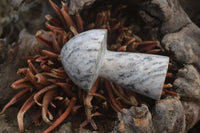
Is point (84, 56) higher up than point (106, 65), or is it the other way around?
point (84, 56)

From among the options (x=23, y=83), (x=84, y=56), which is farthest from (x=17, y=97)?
(x=84, y=56)

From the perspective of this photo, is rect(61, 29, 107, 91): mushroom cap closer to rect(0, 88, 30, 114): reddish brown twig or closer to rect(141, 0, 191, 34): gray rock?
rect(0, 88, 30, 114): reddish brown twig

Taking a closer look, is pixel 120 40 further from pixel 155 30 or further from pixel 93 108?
pixel 93 108

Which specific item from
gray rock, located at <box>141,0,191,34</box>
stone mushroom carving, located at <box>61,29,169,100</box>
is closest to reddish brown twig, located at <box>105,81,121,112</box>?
stone mushroom carving, located at <box>61,29,169,100</box>

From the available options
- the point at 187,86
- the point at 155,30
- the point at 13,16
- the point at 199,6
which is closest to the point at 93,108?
the point at 187,86

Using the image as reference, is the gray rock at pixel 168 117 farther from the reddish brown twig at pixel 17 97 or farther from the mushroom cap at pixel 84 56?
the reddish brown twig at pixel 17 97

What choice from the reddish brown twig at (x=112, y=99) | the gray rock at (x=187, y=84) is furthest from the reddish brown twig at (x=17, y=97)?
the gray rock at (x=187, y=84)

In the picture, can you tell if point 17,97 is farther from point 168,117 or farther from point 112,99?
point 168,117

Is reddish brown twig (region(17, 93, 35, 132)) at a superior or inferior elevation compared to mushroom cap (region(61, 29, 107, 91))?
inferior
